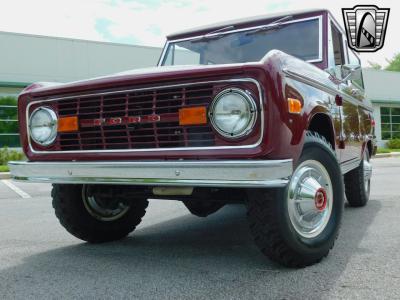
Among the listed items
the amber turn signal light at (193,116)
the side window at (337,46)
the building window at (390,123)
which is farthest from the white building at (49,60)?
the amber turn signal light at (193,116)

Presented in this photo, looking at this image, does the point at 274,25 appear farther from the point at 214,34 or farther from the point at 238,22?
the point at 214,34

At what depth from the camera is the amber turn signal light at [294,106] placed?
2670 millimetres

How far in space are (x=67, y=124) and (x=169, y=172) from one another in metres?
0.95

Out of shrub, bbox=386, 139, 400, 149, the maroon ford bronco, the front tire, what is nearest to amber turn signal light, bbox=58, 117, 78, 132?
the maroon ford bronco

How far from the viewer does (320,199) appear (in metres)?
3.04

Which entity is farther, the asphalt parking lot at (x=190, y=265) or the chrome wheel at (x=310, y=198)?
the chrome wheel at (x=310, y=198)

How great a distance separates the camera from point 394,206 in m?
5.47

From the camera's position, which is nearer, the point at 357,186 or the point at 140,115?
the point at 140,115

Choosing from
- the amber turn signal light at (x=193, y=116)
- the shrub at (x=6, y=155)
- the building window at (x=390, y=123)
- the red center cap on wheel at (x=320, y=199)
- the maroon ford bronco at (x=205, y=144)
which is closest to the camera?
the maroon ford bronco at (x=205, y=144)

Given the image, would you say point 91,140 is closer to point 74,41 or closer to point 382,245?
point 382,245

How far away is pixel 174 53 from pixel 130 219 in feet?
5.77

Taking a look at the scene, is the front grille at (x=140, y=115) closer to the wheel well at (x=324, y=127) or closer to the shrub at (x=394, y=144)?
the wheel well at (x=324, y=127)

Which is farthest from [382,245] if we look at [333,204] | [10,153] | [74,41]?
[74,41]

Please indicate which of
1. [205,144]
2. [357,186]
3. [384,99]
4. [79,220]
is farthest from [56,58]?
[384,99]
